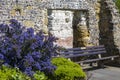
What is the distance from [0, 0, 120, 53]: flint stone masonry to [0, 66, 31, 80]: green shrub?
4.32 meters

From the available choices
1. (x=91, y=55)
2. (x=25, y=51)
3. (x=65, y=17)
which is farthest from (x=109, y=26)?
(x=25, y=51)

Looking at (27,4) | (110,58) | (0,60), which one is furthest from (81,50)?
(0,60)

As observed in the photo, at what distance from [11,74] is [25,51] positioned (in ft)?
2.47

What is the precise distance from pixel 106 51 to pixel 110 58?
0.64 m

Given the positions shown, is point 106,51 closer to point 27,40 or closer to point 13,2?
point 13,2

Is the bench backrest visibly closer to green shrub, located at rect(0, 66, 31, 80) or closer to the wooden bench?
the wooden bench

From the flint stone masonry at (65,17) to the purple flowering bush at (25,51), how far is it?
370 centimetres

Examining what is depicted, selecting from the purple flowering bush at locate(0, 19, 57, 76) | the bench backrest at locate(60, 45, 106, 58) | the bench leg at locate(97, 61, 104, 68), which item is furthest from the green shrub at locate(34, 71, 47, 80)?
the bench leg at locate(97, 61, 104, 68)

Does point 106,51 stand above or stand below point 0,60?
below

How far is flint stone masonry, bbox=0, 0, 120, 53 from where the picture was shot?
1193 cm

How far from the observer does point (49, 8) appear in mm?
12656

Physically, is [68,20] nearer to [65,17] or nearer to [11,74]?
[65,17]

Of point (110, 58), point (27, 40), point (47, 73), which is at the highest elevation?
point (27, 40)

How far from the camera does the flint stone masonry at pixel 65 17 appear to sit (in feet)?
39.1
